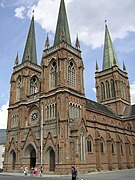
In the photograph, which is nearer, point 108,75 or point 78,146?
point 78,146

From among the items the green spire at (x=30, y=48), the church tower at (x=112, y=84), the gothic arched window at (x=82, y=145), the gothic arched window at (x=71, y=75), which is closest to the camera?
the gothic arched window at (x=82, y=145)

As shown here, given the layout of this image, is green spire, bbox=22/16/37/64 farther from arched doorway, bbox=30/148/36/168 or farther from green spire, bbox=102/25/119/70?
green spire, bbox=102/25/119/70

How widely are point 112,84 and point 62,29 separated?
31392 mm

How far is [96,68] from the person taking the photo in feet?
256

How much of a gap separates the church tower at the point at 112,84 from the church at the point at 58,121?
9.71 meters

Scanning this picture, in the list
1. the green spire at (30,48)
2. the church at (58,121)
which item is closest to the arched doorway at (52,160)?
the church at (58,121)

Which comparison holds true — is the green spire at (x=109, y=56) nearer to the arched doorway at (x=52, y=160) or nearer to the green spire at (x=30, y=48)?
the green spire at (x=30, y=48)

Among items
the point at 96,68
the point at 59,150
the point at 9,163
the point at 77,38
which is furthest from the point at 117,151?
the point at 96,68

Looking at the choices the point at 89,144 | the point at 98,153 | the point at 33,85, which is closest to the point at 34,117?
the point at 33,85

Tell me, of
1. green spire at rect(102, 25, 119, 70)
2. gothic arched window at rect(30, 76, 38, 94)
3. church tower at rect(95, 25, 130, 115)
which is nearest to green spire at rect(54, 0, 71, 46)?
gothic arched window at rect(30, 76, 38, 94)

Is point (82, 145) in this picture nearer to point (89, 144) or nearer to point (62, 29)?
point (89, 144)

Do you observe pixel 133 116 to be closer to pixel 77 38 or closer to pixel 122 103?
pixel 122 103

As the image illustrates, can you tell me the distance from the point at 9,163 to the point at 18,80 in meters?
20.2

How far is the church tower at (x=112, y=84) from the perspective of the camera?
7019cm
